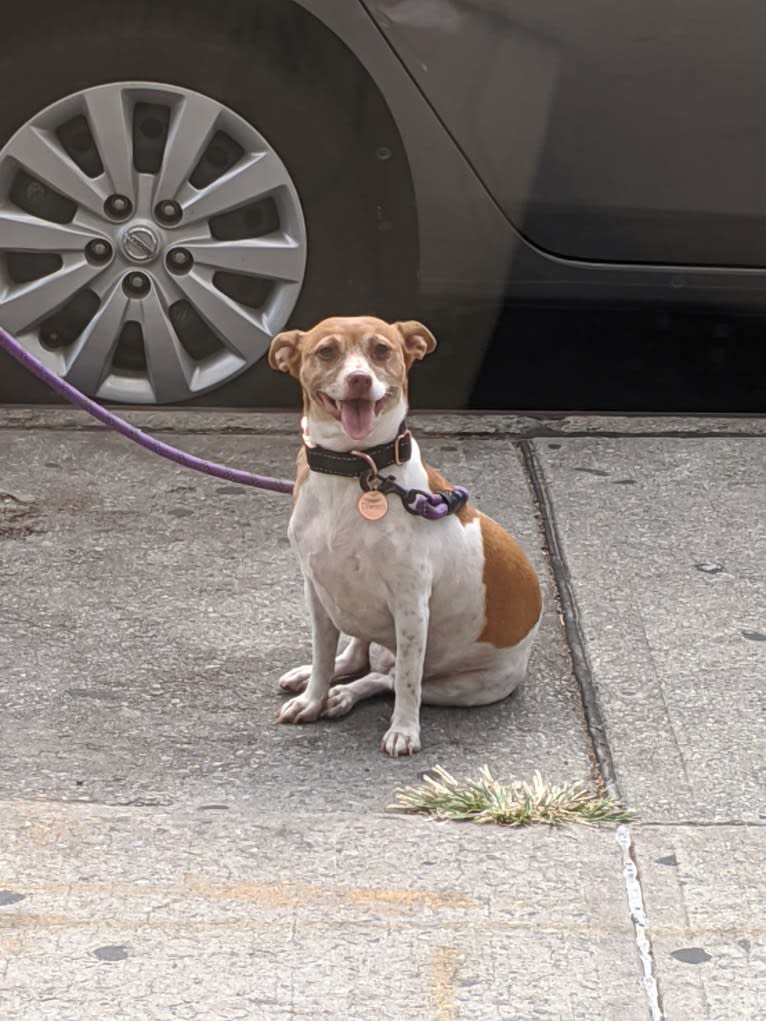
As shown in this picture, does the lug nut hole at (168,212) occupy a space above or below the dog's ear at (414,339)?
below

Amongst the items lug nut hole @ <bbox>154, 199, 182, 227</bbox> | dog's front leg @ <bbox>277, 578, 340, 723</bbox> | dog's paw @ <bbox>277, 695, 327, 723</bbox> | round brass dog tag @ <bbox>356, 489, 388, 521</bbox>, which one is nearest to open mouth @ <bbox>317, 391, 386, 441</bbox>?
round brass dog tag @ <bbox>356, 489, 388, 521</bbox>

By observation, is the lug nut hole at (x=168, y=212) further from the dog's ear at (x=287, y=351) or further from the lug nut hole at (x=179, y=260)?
the dog's ear at (x=287, y=351)

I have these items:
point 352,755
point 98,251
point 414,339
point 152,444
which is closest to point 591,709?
point 352,755

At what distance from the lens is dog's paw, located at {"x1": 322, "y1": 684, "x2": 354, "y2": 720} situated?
3539 millimetres

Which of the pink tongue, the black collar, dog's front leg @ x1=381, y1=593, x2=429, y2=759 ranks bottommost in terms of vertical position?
dog's front leg @ x1=381, y1=593, x2=429, y2=759

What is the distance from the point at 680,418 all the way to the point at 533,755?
6.32 feet

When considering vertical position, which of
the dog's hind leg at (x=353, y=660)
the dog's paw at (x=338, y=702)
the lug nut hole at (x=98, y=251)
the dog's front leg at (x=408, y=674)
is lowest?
the dog's hind leg at (x=353, y=660)

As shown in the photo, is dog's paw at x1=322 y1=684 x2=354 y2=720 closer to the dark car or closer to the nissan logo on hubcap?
the dark car

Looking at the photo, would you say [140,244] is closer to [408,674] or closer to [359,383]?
[359,383]

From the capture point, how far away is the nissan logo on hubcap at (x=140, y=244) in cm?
471

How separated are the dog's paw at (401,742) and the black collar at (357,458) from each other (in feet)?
1.71

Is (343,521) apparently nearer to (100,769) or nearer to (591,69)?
(100,769)

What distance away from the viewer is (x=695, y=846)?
9.81 ft

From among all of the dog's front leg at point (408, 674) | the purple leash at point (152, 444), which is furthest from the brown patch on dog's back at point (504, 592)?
the purple leash at point (152, 444)
